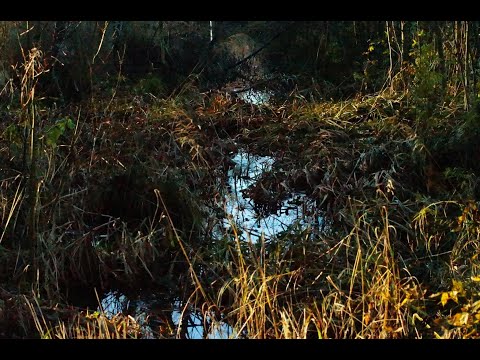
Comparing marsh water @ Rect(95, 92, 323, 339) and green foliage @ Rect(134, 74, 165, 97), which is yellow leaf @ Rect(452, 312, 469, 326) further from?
green foliage @ Rect(134, 74, 165, 97)

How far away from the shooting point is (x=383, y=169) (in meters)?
5.45

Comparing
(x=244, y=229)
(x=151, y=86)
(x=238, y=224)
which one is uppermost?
(x=151, y=86)

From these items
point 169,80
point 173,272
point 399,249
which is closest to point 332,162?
point 399,249

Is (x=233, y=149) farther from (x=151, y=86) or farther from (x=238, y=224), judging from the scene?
(x=151, y=86)

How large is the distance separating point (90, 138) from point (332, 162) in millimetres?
1897

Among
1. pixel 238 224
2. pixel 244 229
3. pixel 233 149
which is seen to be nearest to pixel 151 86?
pixel 233 149

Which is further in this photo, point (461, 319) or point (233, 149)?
point (233, 149)

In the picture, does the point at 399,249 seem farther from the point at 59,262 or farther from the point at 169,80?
the point at 169,80

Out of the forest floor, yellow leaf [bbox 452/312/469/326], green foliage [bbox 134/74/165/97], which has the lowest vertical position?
yellow leaf [bbox 452/312/469/326]

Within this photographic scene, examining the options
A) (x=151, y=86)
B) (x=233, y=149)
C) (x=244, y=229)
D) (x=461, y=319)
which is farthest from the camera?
(x=151, y=86)

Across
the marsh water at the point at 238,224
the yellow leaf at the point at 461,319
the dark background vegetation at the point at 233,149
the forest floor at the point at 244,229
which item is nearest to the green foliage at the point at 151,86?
the dark background vegetation at the point at 233,149

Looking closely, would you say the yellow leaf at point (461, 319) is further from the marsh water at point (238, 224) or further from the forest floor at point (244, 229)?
the marsh water at point (238, 224)

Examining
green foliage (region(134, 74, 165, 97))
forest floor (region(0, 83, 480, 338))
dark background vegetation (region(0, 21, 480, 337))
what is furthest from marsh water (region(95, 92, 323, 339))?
green foliage (region(134, 74, 165, 97))
